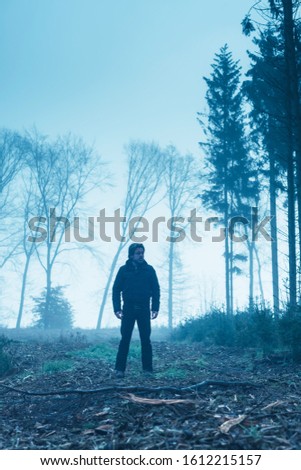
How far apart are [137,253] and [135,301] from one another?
84cm

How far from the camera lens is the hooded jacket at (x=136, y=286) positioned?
21.6 ft

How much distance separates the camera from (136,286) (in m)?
6.60

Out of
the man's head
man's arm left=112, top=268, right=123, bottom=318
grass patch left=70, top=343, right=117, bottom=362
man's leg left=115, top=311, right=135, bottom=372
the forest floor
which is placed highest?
the man's head

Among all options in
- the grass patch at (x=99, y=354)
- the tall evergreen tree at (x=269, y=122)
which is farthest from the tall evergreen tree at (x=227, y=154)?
the grass patch at (x=99, y=354)

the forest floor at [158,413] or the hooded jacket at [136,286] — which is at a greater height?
the hooded jacket at [136,286]

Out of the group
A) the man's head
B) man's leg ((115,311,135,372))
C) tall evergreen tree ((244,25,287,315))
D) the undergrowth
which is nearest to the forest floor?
man's leg ((115,311,135,372))

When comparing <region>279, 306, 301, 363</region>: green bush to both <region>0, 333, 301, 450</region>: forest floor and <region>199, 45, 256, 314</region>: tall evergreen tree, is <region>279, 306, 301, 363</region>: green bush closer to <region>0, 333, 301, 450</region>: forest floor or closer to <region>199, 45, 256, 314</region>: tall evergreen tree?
<region>0, 333, 301, 450</region>: forest floor

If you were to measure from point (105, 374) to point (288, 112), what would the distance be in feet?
27.8

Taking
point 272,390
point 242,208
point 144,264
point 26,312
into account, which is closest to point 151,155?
point 242,208

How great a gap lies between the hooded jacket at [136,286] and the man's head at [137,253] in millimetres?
81

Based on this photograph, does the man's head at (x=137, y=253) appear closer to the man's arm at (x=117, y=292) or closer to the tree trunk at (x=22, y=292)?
the man's arm at (x=117, y=292)

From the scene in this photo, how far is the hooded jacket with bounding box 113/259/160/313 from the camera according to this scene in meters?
6.57

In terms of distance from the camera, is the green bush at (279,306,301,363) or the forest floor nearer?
the forest floor

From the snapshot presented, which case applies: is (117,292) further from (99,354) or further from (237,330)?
(237,330)
